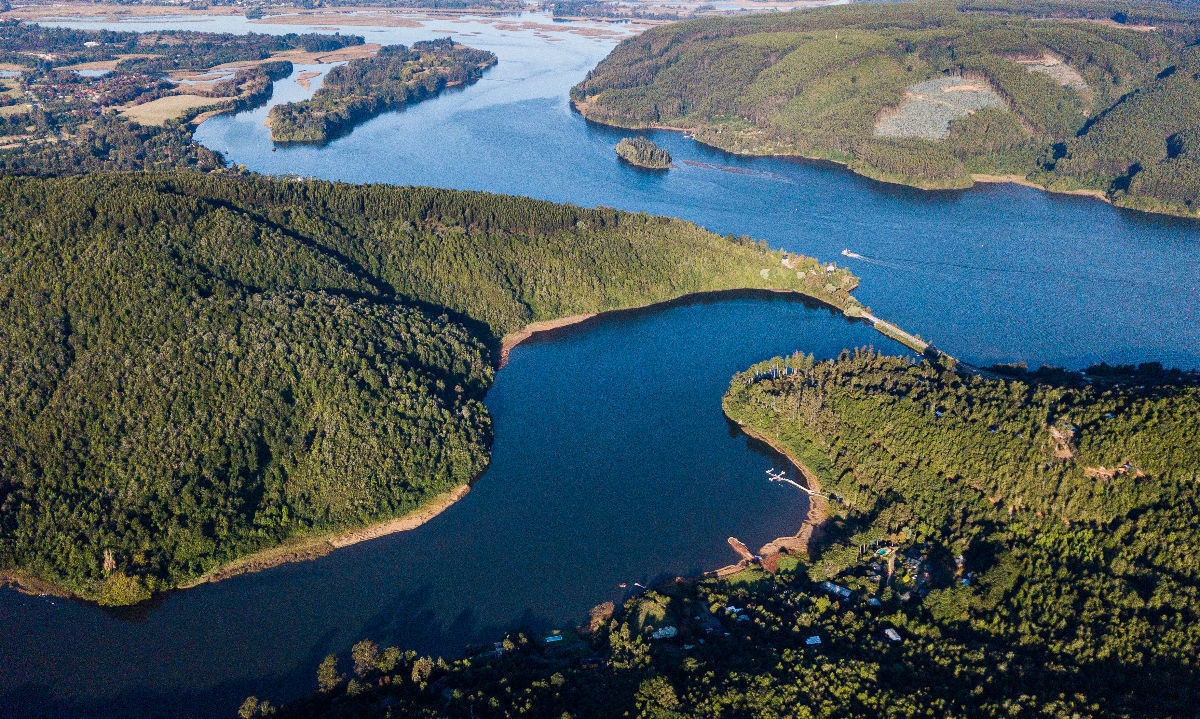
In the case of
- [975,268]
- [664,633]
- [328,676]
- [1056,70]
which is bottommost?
[328,676]

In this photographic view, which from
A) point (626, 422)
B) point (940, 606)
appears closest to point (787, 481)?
point (626, 422)

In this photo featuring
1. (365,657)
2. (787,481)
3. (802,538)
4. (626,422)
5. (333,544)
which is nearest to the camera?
(365,657)

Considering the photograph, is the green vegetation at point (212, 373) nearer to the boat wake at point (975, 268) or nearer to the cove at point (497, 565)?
the cove at point (497, 565)

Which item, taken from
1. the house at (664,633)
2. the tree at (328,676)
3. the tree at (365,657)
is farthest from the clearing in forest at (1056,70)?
the tree at (328,676)

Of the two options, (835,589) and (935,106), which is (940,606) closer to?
(835,589)

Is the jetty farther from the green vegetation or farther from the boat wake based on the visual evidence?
the boat wake

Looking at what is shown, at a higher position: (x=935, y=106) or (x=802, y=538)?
(x=935, y=106)
